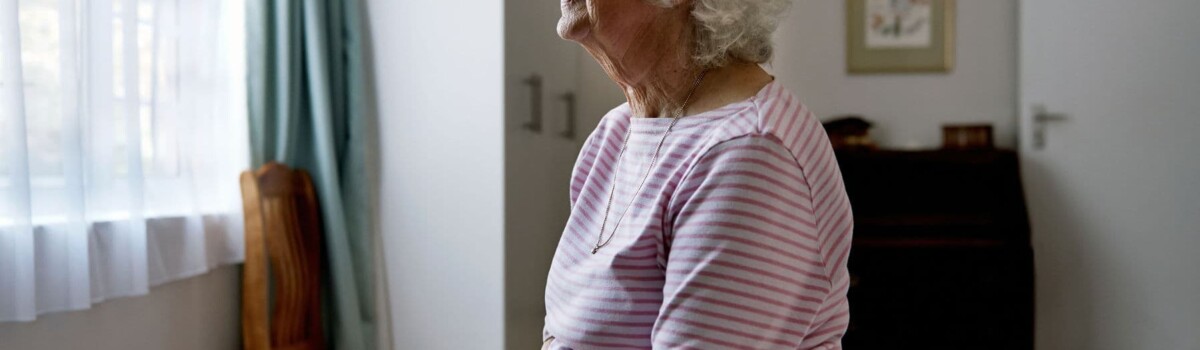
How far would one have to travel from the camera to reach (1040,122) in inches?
157

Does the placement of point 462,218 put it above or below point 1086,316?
above

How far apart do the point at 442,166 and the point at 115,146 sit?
0.83 metres

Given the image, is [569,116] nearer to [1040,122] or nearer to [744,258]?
[1040,122]

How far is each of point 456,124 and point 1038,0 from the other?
2.65m

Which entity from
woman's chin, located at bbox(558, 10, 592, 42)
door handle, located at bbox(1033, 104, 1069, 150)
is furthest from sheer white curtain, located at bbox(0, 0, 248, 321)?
door handle, located at bbox(1033, 104, 1069, 150)

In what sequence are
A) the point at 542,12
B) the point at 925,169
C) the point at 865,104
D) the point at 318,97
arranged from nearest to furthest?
the point at 318,97, the point at 542,12, the point at 925,169, the point at 865,104

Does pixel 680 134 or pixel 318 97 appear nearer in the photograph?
pixel 680 134

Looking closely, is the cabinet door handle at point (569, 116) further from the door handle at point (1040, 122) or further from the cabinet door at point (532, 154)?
the door handle at point (1040, 122)

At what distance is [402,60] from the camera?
2.69 meters

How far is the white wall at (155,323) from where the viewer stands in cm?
187

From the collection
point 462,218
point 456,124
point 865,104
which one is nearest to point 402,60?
point 456,124

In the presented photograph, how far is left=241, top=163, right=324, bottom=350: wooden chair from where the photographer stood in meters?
2.44

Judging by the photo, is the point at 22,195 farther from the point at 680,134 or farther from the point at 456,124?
the point at 680,134

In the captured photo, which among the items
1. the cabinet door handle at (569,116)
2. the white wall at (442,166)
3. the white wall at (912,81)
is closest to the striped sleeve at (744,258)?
the white wall at (442,166)
